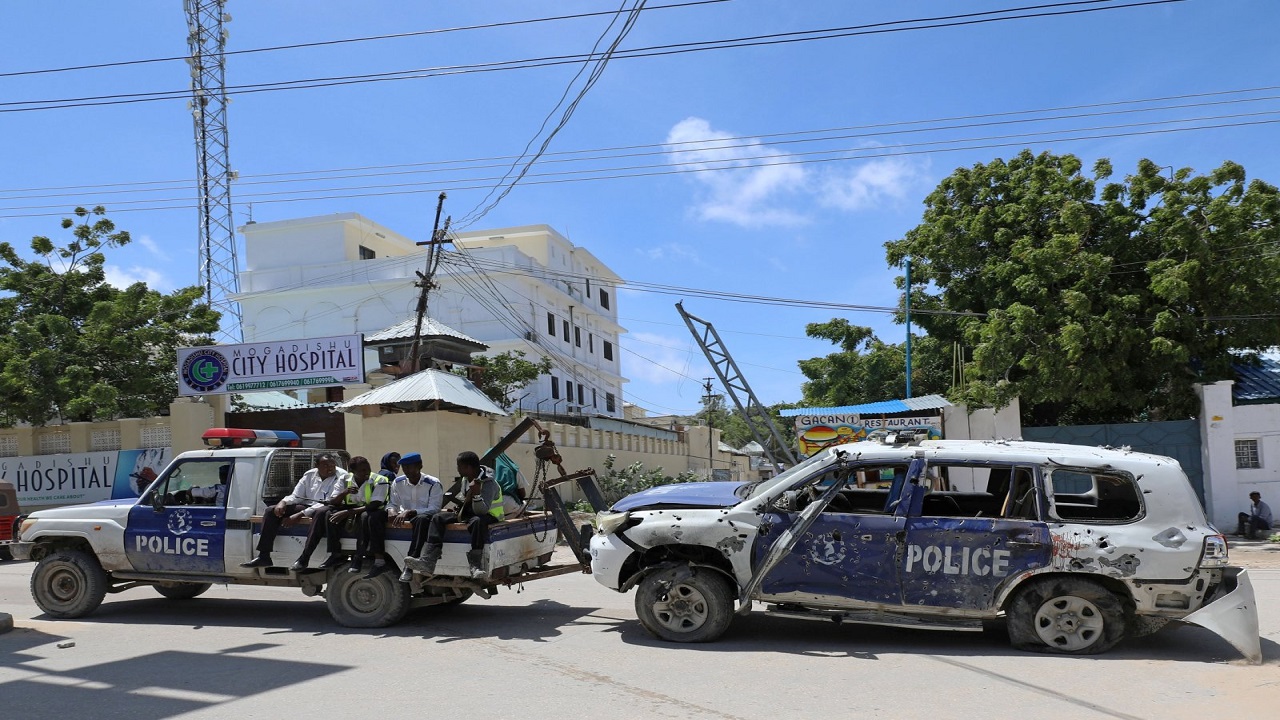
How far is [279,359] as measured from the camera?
918 inches

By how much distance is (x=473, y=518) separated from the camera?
8289 millimetres

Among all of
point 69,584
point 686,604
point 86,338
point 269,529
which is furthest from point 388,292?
point 686,604

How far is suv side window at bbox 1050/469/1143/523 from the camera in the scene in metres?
7.27

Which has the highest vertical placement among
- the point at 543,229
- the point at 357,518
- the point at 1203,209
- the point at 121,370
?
the point at 543,229

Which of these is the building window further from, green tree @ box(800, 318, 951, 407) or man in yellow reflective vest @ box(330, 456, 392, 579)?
man in yellow reflective vest @ box(330, 456, 392, 579)

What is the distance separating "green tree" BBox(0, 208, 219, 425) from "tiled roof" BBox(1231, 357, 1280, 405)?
26.9 m

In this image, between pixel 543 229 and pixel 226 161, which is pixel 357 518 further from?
pixel 543 229

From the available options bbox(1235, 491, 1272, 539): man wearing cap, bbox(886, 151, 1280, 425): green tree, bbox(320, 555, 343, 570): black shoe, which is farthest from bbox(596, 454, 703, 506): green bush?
bbox(320, 555, 343, 570): black shoe

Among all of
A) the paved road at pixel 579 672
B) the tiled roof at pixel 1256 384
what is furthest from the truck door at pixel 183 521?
the tiled roof at pixel 1256 384

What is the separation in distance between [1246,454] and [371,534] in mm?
18632

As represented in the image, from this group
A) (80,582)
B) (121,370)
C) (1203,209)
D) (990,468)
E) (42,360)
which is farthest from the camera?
(121,370)

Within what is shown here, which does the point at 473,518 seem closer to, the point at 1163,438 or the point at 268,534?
the point at 268,534

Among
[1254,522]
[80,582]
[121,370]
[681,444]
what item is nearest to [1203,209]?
[1254,522]

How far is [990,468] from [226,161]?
39.5 metres
